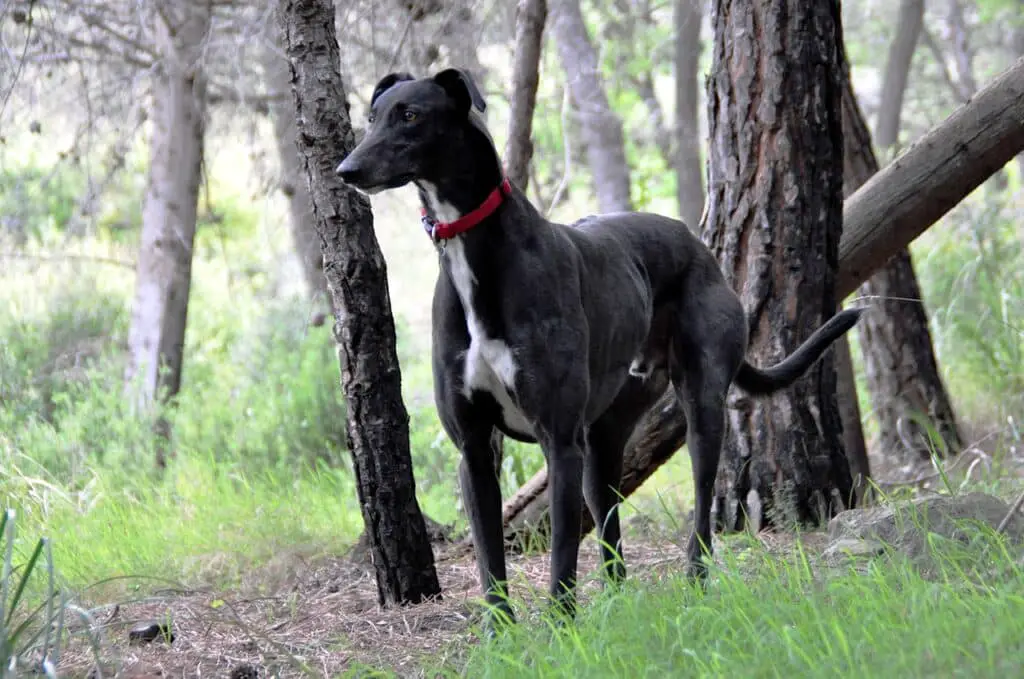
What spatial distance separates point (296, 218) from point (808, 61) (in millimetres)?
5282

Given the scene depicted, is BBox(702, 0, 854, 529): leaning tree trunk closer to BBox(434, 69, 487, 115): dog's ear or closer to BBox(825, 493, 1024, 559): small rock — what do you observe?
BBox(825, 493, 1024, 559): small rock

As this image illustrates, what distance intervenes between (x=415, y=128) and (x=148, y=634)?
88.2 inches

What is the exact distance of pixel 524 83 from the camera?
5926 mm

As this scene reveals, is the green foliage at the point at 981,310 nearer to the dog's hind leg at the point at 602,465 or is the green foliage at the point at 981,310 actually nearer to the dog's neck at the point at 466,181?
the dog's hind leg at the point at 602,465

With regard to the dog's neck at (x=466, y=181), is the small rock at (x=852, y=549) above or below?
below

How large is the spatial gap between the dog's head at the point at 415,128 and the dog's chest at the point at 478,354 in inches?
12.2

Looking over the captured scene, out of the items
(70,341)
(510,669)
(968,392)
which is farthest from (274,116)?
(510,669)

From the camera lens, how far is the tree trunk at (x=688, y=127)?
11.6m

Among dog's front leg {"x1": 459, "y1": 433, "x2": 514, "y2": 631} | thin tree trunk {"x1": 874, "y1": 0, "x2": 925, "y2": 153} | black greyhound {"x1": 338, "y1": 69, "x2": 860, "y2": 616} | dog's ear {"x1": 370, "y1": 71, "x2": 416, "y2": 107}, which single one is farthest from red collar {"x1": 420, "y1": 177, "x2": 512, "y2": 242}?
thin tree trunk {"x1": 874, "y1": 0, "x2": 925, "y2": 153}

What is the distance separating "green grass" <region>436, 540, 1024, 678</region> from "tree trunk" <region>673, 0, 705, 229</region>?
8327 millimetres

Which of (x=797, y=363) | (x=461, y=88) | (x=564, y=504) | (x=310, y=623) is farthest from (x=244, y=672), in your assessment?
(x=797, y=363)

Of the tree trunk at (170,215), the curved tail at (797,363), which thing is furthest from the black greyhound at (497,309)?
the tree trunk at (170,215)

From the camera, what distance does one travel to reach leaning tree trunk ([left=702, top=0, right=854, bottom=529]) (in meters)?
5.40

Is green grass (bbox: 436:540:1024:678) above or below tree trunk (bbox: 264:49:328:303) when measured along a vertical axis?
below
